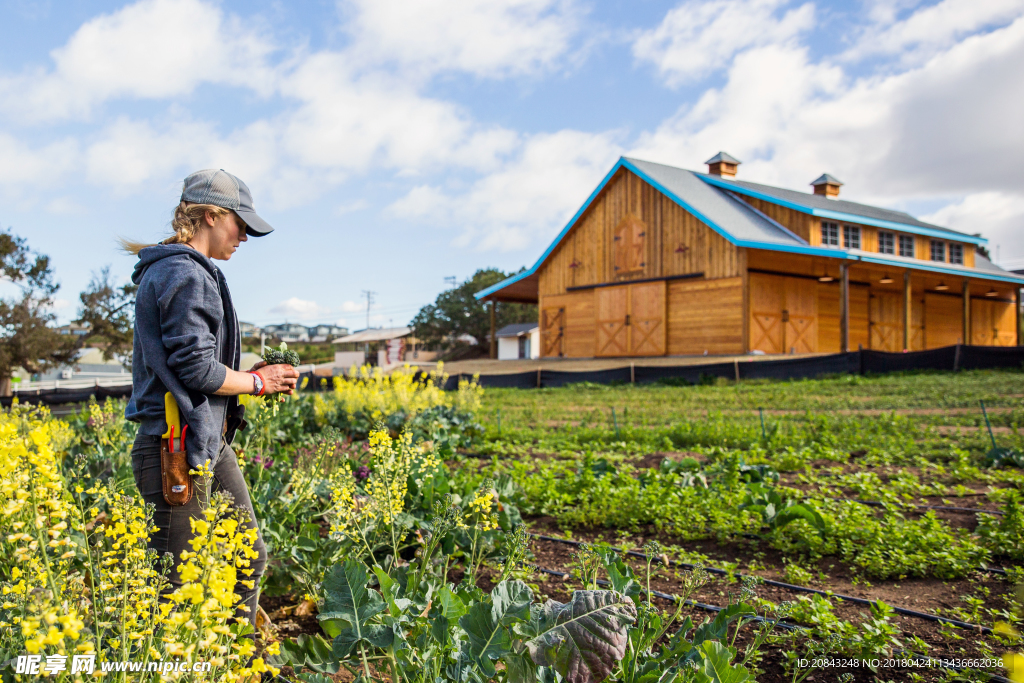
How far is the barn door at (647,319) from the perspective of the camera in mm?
21203

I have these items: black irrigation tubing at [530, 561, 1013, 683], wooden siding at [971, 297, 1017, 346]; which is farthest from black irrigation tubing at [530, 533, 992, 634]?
wooden siding at [971, 297, 1017, 346]

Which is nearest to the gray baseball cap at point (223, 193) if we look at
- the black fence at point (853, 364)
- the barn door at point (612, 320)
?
the black fence at point (853, 364)

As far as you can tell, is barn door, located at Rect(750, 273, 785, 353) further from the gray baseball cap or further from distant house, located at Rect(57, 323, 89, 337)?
distant house, located at Rect(57, 323, 89, 337)

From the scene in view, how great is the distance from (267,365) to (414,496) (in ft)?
4.03

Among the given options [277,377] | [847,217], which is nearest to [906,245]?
[847,217]

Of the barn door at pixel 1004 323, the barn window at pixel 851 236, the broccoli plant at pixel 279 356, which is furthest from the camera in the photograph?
the barn door at pixel 1004 323

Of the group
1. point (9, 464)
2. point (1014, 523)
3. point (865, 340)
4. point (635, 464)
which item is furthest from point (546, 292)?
point (9, 464)

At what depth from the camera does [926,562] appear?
3.49m

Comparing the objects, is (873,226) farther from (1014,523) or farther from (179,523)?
(179,523)

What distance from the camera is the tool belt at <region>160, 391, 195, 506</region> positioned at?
6.93ft

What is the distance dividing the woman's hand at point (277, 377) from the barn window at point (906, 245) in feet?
83.7

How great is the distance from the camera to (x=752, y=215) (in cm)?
2252

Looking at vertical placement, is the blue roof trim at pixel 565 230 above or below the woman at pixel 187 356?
above

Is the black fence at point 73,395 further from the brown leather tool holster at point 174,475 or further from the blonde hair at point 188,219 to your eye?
the brown leather tool holster at point 174,475
